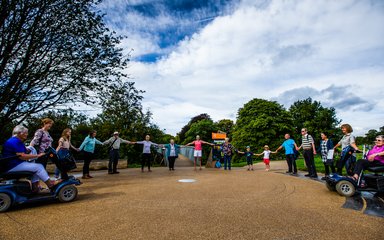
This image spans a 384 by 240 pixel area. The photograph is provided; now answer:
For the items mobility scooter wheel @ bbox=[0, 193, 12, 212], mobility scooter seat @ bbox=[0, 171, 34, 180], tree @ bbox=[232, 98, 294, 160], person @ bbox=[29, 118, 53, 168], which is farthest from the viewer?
tree @ bbox=[232, 98, 294, 160]

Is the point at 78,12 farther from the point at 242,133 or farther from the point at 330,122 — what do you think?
the point at 330,122

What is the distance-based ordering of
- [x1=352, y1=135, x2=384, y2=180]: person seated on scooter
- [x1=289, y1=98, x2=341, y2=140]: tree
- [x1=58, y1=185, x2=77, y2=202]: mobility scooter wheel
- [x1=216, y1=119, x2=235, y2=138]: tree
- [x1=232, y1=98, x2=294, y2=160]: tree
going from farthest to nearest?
[x1=216, y1=119, x2=235, y2=138]: tree → [x1=289, y1=98, x2=341, y2=140]: tree → [x1=232, y1=98, x2=294, y2=160]: tree → [x1=352, y1=135, x2=384, y2=180]: person seated on scooter → [x1=58, y1=185, x2=77, y2=202]: mobility scooter wheel

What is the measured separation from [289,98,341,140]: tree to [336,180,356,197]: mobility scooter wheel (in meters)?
37.8

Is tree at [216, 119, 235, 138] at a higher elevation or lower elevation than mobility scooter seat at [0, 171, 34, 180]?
higher

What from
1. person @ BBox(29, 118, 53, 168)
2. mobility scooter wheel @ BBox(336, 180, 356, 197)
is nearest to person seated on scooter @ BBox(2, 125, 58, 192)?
person @ BBox(29, 118, 53, 168)

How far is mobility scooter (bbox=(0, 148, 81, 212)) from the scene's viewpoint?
3904 millimetres

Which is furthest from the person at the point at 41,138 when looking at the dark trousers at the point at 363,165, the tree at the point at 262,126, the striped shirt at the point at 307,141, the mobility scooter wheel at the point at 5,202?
the tree at the point at 262,126

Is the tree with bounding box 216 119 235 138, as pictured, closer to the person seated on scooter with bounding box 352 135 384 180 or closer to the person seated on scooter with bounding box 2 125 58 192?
the person seated on scooter with bounding box 352 135 384 180

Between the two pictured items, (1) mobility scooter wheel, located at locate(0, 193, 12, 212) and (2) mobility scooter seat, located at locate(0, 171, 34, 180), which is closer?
(1) mobility scooter wheel, located at locate(0, 193, 12, 212)

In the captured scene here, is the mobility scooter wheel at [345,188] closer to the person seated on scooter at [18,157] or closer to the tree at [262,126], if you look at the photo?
the person seated on scooter at [18,157]

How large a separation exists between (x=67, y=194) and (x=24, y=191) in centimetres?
82

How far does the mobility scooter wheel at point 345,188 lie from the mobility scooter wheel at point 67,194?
6.34 m

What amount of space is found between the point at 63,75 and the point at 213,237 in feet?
28.4

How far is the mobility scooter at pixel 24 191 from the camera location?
12.8 ft
